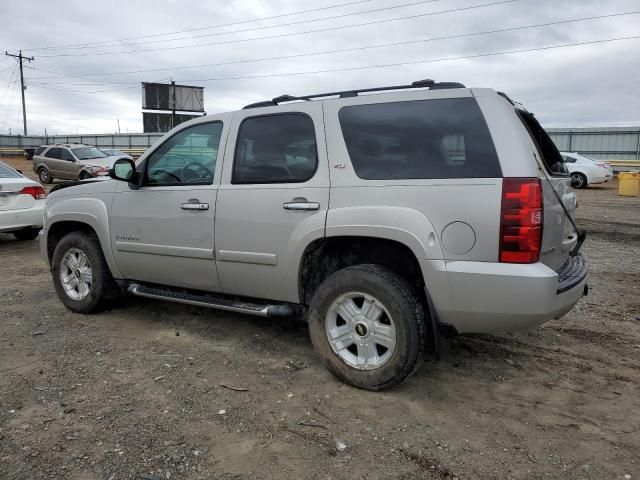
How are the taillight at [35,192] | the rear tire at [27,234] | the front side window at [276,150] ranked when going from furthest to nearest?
the rear tire at [27,234] < the taillight at [35,192] < the front side window at [276,150]

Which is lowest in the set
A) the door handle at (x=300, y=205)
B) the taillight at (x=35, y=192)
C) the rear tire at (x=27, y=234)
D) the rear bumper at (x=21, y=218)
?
the rear tire at (x=27, y=234)

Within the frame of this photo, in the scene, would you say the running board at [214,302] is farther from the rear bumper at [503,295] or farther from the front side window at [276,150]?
the rear bumper at [503,295]

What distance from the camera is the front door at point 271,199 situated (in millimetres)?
3639

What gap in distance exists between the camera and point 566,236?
3.57 meters

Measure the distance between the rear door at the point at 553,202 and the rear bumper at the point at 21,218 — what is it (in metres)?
7.94

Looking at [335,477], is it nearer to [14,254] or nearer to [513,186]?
[513,186]

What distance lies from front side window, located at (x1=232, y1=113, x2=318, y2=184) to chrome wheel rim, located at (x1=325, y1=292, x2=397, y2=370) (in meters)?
0.93

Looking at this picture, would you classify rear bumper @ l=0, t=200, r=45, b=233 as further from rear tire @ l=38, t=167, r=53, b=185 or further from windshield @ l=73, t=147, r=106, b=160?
rear tire @ l=38, t=167, r=53, b=185

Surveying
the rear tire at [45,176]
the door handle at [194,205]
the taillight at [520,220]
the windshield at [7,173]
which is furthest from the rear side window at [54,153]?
the taillight at [520,220]

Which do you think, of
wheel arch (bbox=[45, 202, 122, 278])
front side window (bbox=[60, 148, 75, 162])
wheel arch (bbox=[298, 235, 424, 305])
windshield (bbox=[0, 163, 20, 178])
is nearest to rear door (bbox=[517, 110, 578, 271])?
wheel arch (bbox=[298, 235, 424, 305])

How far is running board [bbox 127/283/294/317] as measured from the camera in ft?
12.7

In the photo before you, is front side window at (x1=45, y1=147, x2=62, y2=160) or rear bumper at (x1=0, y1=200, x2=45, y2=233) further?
front side window at (x1=45, y1=147, x2=62, y2=160)

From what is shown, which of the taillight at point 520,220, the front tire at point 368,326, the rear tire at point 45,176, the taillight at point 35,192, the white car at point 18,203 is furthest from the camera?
the rear tire at point 45,176

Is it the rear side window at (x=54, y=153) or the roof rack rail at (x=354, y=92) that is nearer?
the roof rack rail at (x=354, y=92)
